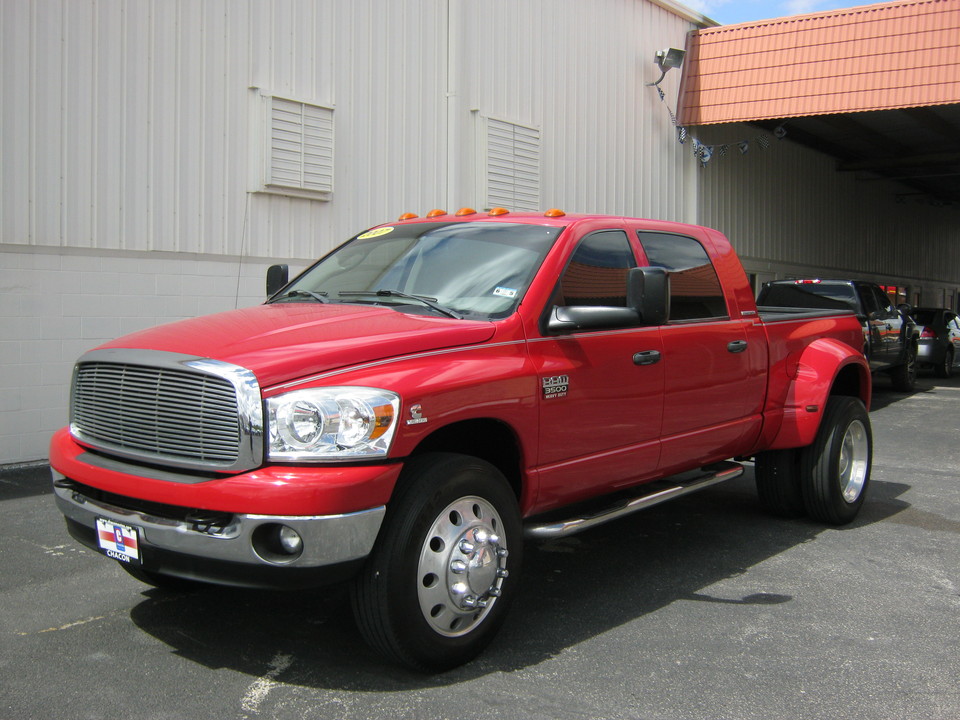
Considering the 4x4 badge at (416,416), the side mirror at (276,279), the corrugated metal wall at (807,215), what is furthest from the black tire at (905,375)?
the 4x4 badge at (416,416)

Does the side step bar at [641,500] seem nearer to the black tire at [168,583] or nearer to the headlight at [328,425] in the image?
the headlight at [328,425]

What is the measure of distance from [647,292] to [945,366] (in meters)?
18.0

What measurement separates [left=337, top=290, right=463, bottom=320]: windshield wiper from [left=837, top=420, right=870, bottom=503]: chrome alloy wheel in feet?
11.7

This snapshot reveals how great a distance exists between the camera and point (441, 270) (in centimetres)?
477

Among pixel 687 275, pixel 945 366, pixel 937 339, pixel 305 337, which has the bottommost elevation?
pixel 945 366

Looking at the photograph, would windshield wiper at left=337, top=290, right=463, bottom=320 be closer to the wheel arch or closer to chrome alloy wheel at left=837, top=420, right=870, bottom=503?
the wheel arch

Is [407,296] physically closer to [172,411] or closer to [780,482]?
[172,411]

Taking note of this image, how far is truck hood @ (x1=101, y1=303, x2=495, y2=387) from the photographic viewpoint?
3.61 meters

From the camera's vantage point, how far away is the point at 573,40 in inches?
595

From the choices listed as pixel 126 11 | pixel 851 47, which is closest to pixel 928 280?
pixel 851 47

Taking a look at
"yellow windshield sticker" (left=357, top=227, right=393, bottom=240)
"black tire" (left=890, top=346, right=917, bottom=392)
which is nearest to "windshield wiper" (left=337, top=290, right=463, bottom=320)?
"yellow windshield sticker" (left=357, top=227, right=393, bottom=240)

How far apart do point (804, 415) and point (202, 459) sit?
405 cm

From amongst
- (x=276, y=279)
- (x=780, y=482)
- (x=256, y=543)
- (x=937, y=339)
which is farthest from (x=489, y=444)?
(x=937, y=339)

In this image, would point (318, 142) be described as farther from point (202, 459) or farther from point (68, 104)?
point (202, 459)
